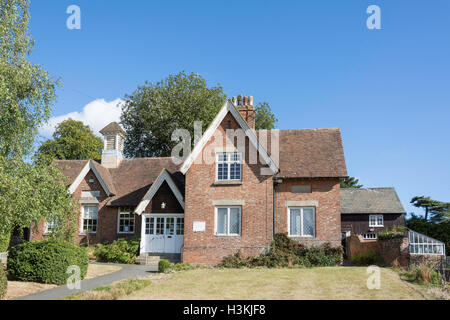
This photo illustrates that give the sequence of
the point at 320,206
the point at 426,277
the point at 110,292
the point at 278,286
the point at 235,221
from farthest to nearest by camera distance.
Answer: the point at 320,206 → the point at 235,221 → the point at 426,277 → the point at 278,286 → the point at 110,292

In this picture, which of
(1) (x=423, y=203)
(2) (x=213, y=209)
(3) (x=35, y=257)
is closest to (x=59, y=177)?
(3) (x=35, y=257)

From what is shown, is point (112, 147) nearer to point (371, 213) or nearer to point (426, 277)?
point (426, 277)

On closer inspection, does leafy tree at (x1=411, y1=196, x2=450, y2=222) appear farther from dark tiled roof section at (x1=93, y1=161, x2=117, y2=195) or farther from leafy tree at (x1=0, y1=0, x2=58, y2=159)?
leafy tree at (x1=0, y1=0, x2=58, y2=159)

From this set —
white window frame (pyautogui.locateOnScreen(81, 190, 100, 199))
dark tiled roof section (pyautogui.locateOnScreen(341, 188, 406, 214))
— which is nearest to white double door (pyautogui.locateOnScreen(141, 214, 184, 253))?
white window frame (pyautogui.locateOnScreen(81, 190, 100, 199))

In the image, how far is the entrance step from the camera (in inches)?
989

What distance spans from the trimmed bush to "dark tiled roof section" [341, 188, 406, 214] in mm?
24594

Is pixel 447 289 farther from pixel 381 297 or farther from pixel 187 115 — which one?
pixel 187 115

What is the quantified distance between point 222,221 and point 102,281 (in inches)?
298

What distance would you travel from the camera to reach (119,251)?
25.8m

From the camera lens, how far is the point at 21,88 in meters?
18.1

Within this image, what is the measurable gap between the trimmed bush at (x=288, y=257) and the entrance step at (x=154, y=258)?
4.18 metres

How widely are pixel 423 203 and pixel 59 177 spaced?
1895 inches

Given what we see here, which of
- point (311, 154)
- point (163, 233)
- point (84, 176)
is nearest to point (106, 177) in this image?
point (84, 176)

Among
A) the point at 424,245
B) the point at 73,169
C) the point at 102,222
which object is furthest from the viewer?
the point at 73,169
